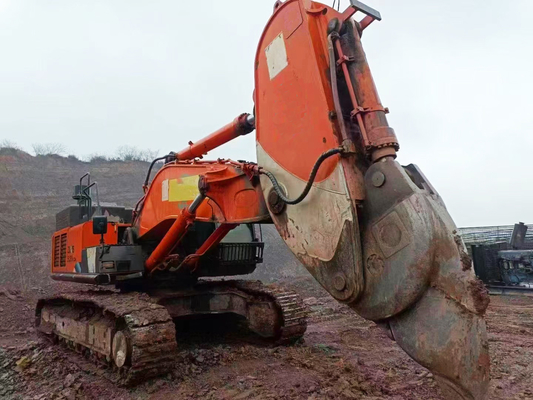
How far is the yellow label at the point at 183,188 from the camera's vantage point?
4.47 meters

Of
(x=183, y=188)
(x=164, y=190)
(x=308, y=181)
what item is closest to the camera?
(x=308, y=181)

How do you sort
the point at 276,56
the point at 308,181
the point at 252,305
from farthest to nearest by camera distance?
1. the point at 252,305
2. the point at 276,56
3. the point at 308,181

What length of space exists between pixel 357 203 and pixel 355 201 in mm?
24

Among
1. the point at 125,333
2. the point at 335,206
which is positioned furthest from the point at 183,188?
the point at 335,206

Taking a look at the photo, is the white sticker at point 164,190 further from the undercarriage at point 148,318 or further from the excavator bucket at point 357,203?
the excavator bucket at point 357,203

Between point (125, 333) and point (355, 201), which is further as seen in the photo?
point (125, 333)

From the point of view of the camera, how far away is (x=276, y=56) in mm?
3180

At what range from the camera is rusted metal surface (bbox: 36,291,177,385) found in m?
4.34

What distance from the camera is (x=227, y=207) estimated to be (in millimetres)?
3891

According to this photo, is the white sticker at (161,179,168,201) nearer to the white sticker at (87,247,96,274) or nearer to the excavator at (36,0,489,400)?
the excavator at (36,0,489,400)

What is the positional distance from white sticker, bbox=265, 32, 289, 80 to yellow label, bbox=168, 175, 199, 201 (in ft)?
5.19

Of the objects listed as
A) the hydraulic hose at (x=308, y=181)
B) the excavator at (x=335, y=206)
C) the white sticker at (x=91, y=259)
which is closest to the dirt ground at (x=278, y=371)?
the excavator at (x=335, y=206)

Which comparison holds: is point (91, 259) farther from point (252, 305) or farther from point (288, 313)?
point (288, 313)

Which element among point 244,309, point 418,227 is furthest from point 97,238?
point 418,227
